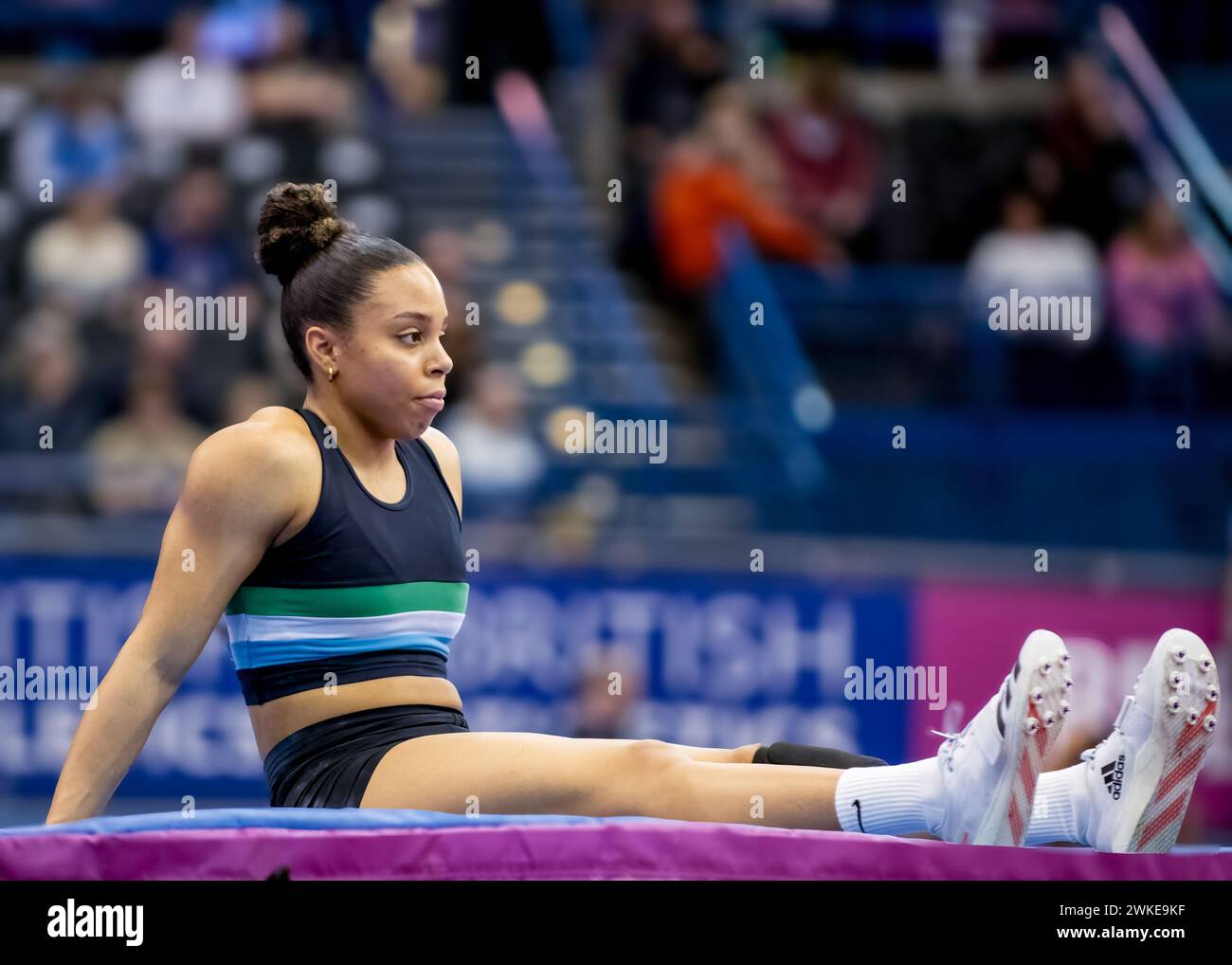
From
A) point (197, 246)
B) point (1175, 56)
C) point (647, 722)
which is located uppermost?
point (1175, 56)

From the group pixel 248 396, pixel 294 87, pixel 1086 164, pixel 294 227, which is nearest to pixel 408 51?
pixel 294 87

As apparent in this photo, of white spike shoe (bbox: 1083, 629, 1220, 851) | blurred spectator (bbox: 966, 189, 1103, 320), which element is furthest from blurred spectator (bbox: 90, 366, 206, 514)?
white spike shoe (bbox: 1083, 629, 1220, 851)

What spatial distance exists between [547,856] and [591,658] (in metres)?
3.96

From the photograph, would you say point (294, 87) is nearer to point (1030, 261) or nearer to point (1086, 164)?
point (1030, 261)

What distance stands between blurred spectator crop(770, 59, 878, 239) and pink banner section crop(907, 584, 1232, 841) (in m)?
2.38

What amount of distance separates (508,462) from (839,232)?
2349mm

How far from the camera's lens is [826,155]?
29.2 feet

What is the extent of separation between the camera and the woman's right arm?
308 centimetres

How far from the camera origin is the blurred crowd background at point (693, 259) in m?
7.48

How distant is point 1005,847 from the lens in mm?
2943

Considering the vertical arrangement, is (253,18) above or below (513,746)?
above

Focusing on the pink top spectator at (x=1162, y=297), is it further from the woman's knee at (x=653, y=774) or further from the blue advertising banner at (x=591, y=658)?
the woman's knee at (x=653, y=774)

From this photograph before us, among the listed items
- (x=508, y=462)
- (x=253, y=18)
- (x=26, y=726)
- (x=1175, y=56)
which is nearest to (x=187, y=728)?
(x=26, y=726)
